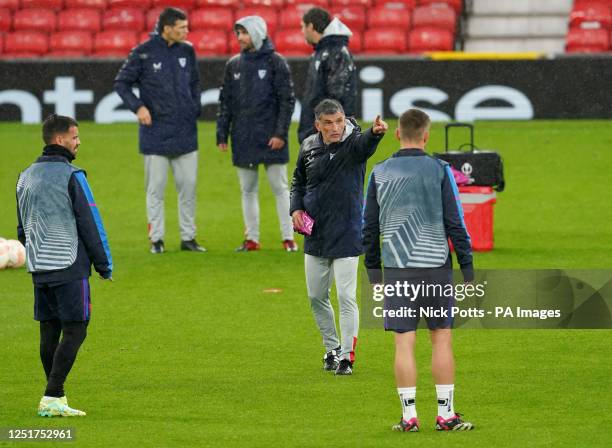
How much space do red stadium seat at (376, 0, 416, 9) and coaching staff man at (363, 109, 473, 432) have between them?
16.9 meters

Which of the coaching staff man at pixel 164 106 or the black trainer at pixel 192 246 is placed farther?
the black trainer at pixel 192 246

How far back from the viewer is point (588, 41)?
22844 millimetres

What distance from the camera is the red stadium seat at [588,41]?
2273cm

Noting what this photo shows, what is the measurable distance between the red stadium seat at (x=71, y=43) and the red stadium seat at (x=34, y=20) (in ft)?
1.43

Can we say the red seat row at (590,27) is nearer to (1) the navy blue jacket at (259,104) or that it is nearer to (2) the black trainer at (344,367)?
(1) the navy blue jacket at (259,104)

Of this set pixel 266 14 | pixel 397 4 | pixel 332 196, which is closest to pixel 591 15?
pixel 397 4

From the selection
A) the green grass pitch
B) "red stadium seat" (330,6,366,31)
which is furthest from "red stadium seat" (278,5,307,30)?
the green grass pitch

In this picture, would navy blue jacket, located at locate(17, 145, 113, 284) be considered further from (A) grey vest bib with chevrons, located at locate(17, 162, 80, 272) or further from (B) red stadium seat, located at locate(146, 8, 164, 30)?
(B) red stadium seat, located at locate(146, 8, 164, 30)

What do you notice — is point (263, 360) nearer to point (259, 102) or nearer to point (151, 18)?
point (259, 102)

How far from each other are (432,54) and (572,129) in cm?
229

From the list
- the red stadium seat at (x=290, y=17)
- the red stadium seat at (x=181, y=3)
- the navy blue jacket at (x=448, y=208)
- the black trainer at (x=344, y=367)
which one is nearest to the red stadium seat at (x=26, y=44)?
the red stadium seat at (x=181, y=3)

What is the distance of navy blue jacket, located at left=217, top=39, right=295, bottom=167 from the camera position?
48.3 feet

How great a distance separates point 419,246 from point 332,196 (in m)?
1.81

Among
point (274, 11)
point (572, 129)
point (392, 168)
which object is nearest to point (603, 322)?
point (392, 168)
